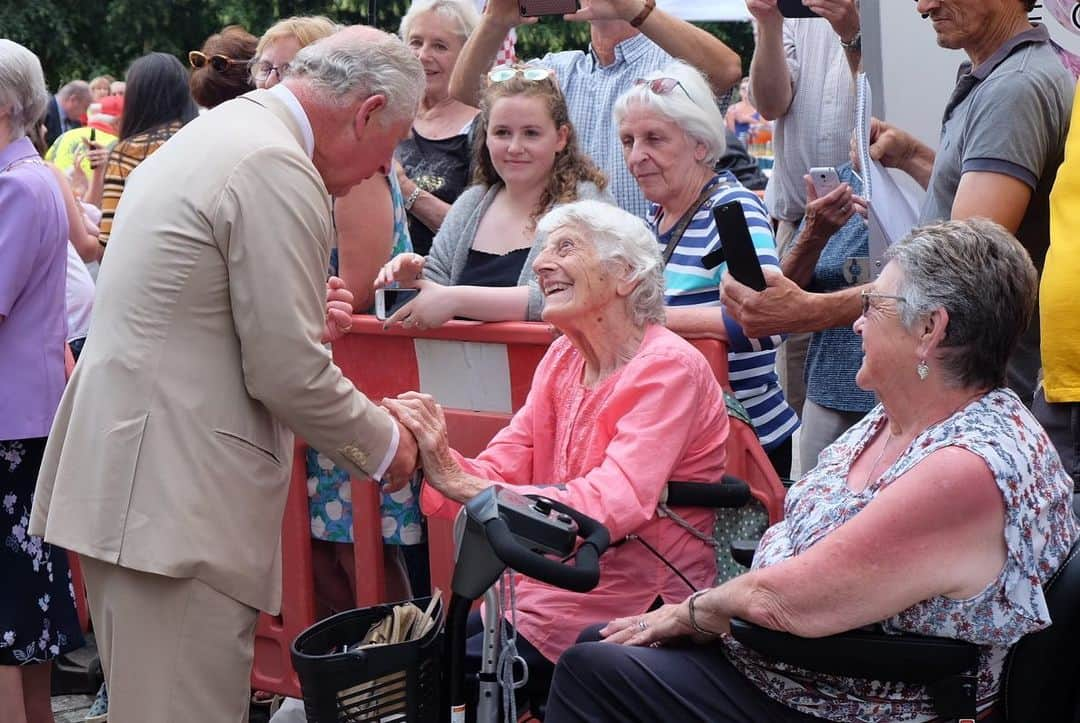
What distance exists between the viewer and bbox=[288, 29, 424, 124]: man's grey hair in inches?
125

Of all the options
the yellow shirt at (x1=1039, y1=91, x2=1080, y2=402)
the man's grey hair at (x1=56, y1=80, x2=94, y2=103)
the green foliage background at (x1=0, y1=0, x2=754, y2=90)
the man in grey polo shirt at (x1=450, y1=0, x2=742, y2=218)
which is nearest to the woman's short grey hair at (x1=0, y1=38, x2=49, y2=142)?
the man in grey polo shirt at (x1=450, y1=0, x2=742, y2=218)

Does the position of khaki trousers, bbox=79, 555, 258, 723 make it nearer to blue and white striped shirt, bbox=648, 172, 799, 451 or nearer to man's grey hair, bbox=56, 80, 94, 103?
blue and white striped shirt, bbox=648, 172, 799, 451

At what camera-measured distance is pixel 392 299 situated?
13.1 ft

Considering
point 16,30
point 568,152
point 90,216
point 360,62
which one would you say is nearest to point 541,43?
point 16,30

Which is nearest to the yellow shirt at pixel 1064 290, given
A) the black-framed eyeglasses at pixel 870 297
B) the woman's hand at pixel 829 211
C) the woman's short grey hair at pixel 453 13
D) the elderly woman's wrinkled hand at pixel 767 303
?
the black-framed eyeglasses at pixel 870 297

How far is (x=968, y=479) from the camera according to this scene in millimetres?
2605

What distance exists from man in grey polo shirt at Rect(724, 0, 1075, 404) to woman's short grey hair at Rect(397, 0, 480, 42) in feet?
7.69

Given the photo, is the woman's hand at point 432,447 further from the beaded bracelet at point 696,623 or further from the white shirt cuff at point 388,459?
the beaded bracelet at point 696,623

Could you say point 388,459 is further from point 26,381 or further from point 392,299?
Result: point 26,381

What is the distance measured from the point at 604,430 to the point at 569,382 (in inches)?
9.4

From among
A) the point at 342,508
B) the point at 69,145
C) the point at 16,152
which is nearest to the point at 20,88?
the point at 16,152

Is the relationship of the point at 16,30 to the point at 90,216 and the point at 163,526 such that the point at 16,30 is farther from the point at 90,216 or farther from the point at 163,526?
the point at 163,526

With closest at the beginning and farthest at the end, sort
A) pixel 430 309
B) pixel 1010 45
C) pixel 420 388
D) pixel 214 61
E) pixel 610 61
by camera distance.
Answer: pixel 1010 45 → pixel 430 309 → pixel 420 388 → pixel 610 61 → pixel 214 61

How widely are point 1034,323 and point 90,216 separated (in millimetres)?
5268
